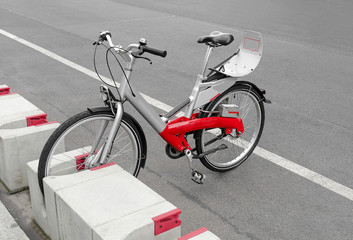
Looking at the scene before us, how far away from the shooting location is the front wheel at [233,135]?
4.61 metres

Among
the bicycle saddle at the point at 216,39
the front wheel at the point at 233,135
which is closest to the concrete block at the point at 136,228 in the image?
the front wheel at the point at 233,135

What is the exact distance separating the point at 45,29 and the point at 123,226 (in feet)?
30.4

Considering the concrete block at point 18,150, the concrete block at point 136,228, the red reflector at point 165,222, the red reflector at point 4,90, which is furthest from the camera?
the red reflector at point 4,90

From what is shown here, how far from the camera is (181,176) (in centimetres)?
486

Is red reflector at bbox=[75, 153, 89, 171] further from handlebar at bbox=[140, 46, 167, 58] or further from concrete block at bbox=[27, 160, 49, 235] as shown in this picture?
handlebar at bbox=[140, 46, 167, 58]

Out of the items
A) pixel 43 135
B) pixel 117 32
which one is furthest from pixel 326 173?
pixel 117 32

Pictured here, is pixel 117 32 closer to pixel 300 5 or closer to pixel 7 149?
pixel 7 149

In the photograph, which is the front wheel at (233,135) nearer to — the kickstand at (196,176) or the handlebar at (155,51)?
the kickstand at (196,176)

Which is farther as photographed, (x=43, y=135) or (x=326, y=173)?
(x=326, y=173)

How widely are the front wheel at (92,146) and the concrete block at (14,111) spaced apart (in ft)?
2.82

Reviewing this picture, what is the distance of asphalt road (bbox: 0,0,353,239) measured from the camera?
14.2ft

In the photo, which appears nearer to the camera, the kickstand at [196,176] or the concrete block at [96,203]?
the concrete block at [96,203]

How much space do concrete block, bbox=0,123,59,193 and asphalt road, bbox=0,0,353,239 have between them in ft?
3.85

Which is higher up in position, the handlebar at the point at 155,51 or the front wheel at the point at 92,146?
the handlebar at the point at 155,51
